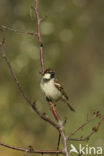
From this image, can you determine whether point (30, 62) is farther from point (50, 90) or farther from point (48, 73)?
point (48, 73)

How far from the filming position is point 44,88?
3301 millimetres

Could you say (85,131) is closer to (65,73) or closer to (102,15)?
(102,15)

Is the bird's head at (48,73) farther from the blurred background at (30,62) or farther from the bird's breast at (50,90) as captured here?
the blurred background at (30,62)

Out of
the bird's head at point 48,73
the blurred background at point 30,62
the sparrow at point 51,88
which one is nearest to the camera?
the bird's head at point 48,73

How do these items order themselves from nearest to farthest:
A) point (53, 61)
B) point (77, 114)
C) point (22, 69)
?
point (22, 69), point (53, 61), point (77, 114)

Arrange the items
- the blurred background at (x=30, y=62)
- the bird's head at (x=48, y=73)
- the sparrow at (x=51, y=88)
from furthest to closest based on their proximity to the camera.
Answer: the blurred background at (x=30, y=62) → the sparrow at (x=51, y=88) → the bird's head at (x=48, y=73)

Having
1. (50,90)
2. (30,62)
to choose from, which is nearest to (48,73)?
(50,90)

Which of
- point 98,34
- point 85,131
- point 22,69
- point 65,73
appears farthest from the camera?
point 98,34

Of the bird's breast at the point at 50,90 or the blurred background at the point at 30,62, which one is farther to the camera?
the blurred background at the point at 30,62

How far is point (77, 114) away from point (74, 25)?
2417 millimetres

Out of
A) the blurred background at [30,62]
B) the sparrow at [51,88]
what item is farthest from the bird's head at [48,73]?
the blurred background at [30,62]

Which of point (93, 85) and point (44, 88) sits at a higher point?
point (93, 85)

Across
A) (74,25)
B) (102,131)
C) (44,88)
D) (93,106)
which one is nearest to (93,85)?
(93,106)

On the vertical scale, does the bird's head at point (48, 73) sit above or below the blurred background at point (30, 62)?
below
